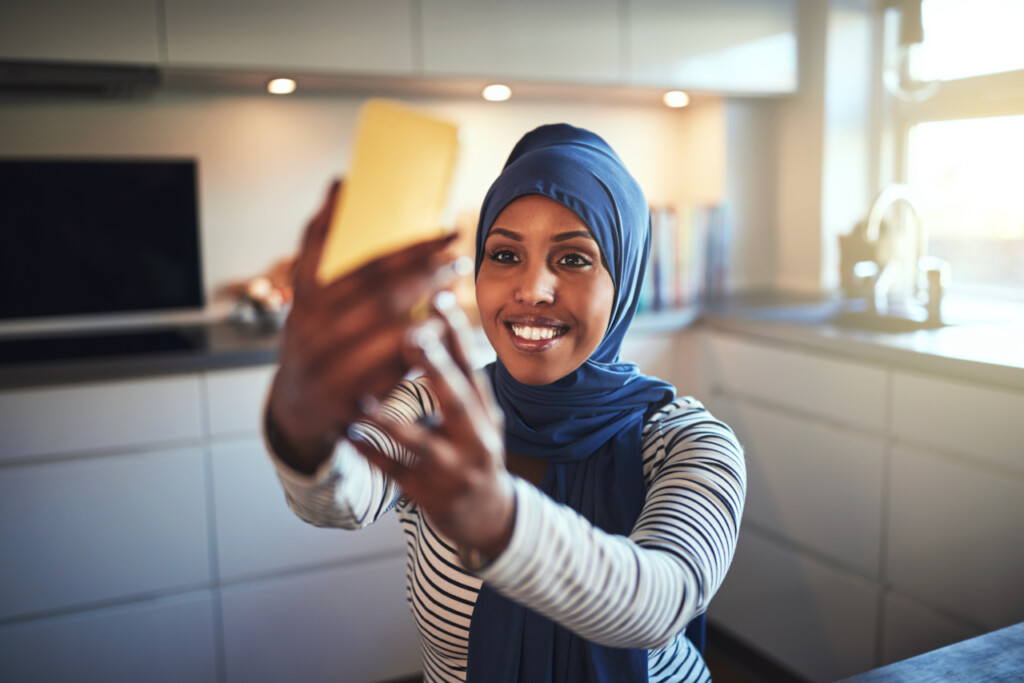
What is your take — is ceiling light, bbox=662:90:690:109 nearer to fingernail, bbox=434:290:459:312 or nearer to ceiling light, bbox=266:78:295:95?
ceiling light, bbox=266:78:295:95

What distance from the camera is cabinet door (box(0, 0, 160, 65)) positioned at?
191cm

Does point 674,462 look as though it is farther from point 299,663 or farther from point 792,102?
point 792,102

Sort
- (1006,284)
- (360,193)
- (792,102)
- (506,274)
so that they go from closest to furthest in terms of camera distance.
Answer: (360,193), (506,274), (1006,284), (792,102)

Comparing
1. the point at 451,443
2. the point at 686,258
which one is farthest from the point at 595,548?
the point at 686,258

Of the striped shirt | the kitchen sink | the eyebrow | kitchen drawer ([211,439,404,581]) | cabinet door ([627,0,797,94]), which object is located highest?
cabinet door ([627,0,797,94])

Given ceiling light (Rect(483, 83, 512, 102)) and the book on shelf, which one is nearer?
ceiling light (Rect(483, 83, 512, 102))

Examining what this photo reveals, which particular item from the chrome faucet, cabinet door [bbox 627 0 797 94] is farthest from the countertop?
cabinet door [bbox 627 0 797 94]

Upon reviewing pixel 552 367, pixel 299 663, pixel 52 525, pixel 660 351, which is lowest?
pixel 299 663

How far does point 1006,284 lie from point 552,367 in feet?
6.97

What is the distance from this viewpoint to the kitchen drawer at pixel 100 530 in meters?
1.87

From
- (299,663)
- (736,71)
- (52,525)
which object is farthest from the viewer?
(736,71)

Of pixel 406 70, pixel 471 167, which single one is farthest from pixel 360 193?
pixel 471 167

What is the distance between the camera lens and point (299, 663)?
2129mm

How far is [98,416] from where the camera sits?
6.27ft
